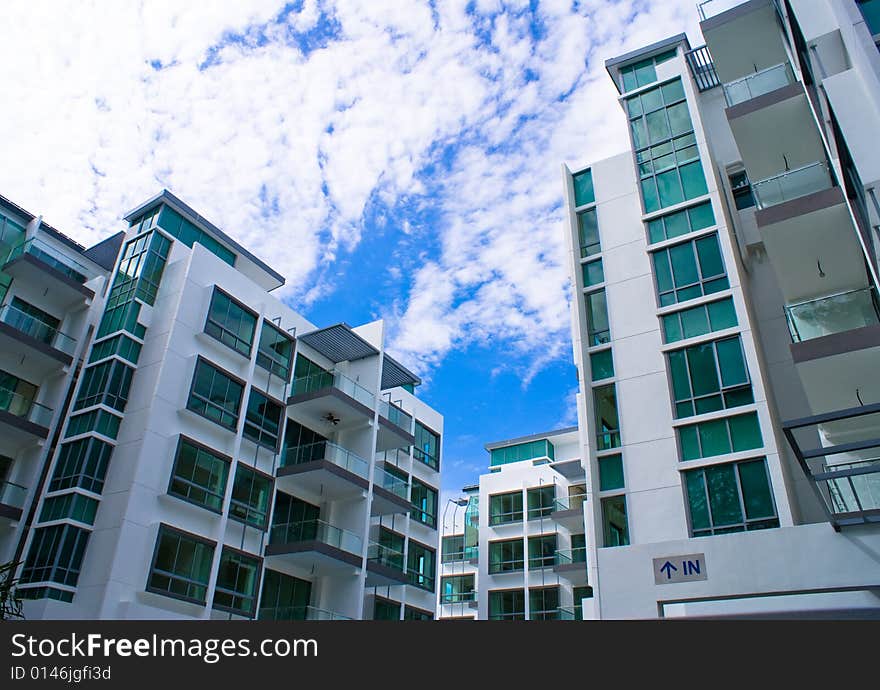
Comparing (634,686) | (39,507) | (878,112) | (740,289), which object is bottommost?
(634,686)

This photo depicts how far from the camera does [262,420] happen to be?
91.8ft

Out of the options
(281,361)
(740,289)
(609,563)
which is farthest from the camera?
(281,361)

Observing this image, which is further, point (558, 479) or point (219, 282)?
point (558, 479)

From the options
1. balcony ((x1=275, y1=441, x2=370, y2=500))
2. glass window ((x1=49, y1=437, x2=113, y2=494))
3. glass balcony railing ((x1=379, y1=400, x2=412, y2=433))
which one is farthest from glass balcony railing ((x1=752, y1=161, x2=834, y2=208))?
glass window ((x1=49, y1=437, x2=113, y2=494))

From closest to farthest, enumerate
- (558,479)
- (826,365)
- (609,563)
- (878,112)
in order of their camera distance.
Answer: (878,112), (826,365), (609,563), (558,479)

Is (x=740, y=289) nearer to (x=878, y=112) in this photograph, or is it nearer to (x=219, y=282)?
(x=878, y=112)

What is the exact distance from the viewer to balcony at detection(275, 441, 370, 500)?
2762 centimetres

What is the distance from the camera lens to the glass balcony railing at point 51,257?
25594 millimetres

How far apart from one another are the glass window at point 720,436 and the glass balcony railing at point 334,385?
600 inches

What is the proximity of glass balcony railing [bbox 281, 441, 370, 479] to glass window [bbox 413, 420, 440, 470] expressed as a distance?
314 inches

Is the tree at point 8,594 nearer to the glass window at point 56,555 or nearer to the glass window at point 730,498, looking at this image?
the glass window at point 56,555

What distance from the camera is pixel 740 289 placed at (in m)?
20.3

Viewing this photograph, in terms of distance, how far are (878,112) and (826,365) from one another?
5.34 meters

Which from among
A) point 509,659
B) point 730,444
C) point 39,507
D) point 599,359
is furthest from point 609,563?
point 39,507
